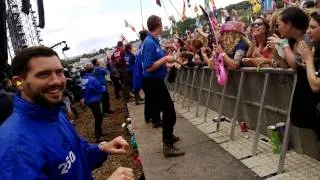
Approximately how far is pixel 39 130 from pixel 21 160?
0.24 m

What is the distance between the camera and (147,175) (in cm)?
616

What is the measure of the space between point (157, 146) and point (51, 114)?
544 cm

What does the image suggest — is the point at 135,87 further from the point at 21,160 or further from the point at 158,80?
the point at 21,160

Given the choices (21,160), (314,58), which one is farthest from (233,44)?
(21,160)

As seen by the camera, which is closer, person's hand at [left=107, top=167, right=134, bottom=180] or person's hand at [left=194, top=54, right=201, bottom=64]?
person's hand at [left=107, top=167, right=134, bottom=180]

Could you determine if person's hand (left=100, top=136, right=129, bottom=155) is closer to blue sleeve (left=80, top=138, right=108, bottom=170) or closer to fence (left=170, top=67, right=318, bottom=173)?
blue sleeve (left=80, top=138, right=108, bottom=170)

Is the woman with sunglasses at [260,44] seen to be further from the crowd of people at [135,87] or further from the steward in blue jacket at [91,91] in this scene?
the steward in blue jacket at [91,91]

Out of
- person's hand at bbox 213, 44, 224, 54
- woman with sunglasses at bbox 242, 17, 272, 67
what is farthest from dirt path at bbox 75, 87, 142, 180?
woman with sunglasses at bbox 242, 17, 272, 67

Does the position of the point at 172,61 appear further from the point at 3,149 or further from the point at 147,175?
the point at 3,149

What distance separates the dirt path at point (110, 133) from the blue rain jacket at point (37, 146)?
5.15m

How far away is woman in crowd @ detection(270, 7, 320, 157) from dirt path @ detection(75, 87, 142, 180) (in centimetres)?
362

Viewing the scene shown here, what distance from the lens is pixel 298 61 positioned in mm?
4504

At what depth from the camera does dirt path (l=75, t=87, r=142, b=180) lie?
27.7ft

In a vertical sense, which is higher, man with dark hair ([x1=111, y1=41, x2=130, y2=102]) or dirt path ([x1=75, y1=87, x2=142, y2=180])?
man with dark hair ([x1=111, y1=41, x2=130, y2=102])
